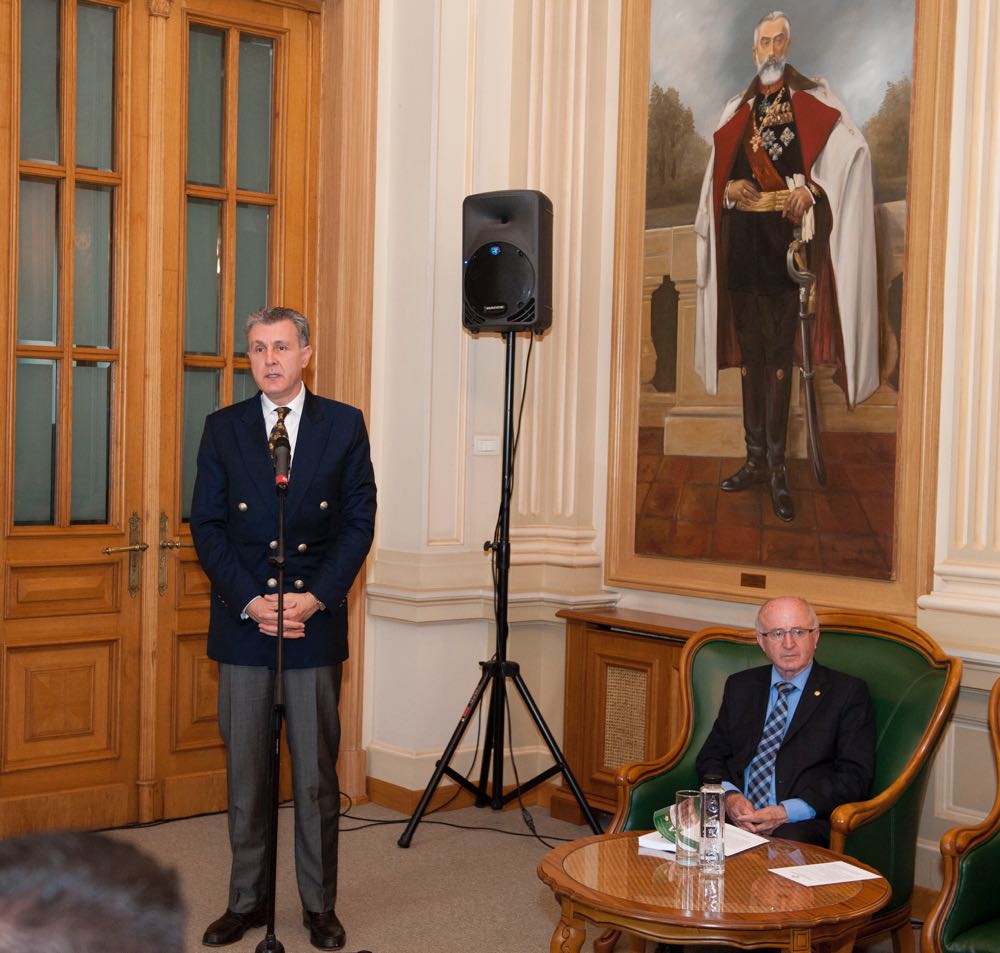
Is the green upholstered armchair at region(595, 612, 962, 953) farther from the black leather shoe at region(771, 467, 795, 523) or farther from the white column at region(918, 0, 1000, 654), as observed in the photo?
the black leather shoe at region(771, 467, 795, 523)

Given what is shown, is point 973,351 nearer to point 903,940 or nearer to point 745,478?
point 745,478

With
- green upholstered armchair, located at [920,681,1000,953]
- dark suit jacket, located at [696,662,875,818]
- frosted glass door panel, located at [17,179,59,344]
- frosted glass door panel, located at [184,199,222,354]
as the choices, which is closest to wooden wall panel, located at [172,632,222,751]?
frosted glass door panel, located at [184,199,222,354]

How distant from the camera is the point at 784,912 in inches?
108

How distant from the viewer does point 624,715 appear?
5.05m

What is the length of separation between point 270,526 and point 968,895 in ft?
6.83

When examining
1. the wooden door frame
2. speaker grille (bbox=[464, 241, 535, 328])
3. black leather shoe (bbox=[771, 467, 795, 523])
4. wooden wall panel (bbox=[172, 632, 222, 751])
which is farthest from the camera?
the wooden door frame

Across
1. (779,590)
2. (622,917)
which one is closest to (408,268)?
(779,590)

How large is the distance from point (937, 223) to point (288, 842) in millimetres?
3187

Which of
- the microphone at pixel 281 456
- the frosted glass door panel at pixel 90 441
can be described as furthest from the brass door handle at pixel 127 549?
the microphone at pixel 281 456

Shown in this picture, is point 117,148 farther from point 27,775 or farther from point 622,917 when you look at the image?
point 622,917

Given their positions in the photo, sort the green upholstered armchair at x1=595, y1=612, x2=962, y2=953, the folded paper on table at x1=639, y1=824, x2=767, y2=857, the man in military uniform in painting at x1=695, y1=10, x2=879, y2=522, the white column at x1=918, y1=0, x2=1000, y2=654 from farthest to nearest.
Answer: the man in military uniform in painting at x1=695, y1=10, x2=879, y2=522 < the white column at x1=918, y1=0, x2=1000, y2=654 < the green upholstered armchair at x1=595, y1=612, x2=962, y2=953 < the folded paper on table at x1=639, y1=824, x2=767, y2=857

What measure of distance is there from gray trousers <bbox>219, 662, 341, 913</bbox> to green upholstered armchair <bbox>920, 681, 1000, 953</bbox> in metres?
1.71

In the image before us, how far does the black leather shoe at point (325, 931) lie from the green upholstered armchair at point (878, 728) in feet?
2.52

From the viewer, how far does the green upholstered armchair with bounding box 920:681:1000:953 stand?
3033 millimetres
